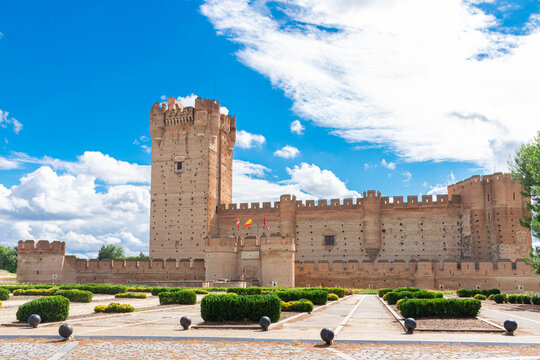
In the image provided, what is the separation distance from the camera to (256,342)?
32.8ft

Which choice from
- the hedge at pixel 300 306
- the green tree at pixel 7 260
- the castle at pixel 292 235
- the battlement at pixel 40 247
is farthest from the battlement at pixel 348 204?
the green tree at pixel 7 260

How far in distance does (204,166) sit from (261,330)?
32971 millimetres

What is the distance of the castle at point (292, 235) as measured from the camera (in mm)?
34406

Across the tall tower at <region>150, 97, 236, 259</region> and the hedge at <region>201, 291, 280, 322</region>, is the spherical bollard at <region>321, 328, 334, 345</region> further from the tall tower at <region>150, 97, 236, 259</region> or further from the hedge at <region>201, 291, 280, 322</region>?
the tall tower at <region>150, 97, 236, 259</region>

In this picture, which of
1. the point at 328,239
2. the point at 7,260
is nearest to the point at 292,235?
the point at 328,239

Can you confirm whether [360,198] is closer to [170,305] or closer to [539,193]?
[539,193]

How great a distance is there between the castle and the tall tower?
0.09 meters

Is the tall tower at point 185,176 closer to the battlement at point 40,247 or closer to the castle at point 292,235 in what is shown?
the castle at point 292,235

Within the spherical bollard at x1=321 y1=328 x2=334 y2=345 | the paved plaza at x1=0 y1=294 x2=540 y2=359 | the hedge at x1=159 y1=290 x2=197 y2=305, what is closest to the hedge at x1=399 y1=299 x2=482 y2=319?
the paved plaza at x1=0 y1=294 x2=540 y2=359

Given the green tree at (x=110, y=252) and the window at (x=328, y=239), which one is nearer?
the window at (x=328, y=239)

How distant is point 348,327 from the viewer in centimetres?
1242

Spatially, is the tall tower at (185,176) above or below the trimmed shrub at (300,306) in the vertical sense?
above

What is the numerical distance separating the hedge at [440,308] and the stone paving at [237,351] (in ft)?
15.0

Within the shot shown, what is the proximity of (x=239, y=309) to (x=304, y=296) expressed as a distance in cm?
713
